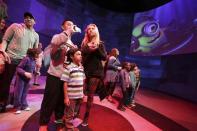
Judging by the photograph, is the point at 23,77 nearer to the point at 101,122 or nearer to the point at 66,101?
the point at 66,101

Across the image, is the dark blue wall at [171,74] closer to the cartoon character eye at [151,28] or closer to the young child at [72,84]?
the cartoon character eye at [151,28]

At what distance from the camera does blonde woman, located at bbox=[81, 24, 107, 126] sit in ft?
11.5

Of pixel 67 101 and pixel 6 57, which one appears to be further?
pixel 6 57

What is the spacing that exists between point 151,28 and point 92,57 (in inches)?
321

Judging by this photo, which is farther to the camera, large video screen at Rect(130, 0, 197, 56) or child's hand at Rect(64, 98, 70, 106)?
large video screen at Rect(130, 0, 197, 56)

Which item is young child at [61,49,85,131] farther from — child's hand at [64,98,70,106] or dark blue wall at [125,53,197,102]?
dark blue wall at [125,53,197,102]

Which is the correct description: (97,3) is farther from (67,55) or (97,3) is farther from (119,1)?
(67,55)

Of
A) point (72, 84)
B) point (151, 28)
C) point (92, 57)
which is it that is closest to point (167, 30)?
point (151, 28)

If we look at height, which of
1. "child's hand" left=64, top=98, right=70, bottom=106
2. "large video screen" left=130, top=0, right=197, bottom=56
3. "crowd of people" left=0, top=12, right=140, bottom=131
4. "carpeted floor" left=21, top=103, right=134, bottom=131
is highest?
"large video screen" left=130, top=0, right=197, bottom=56

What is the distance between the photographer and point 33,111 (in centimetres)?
421

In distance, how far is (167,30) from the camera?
32.6ft

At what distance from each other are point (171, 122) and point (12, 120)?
10.9ft

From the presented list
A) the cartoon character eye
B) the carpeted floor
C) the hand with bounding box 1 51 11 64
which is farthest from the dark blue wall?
the hand with bounding box 1 51 11 64

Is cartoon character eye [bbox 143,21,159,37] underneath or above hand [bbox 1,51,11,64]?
above
